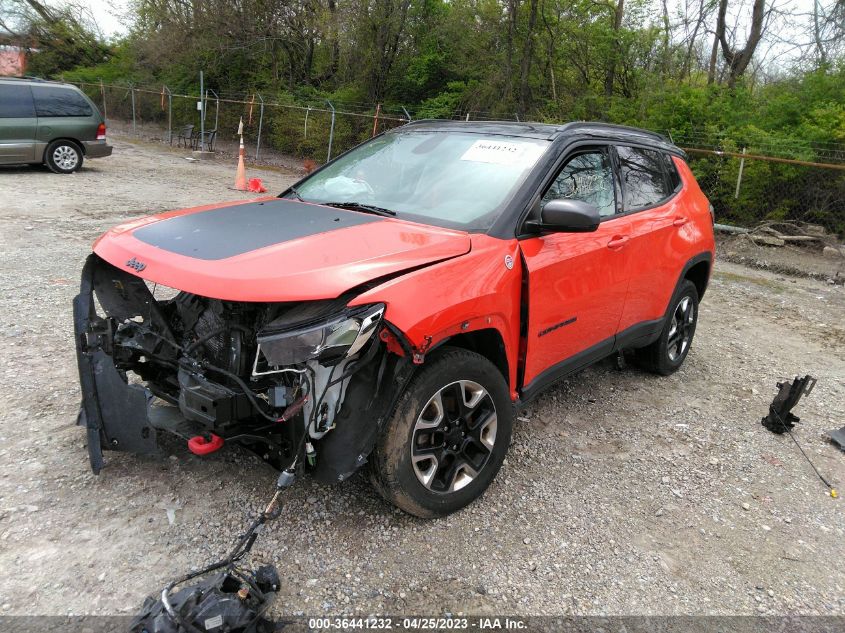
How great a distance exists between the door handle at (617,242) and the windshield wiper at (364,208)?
4.50 feet

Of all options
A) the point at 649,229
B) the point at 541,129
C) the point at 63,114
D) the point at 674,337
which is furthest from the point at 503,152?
the point at 63,114

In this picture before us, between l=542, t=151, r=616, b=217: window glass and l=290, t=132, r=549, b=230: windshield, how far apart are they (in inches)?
8.1

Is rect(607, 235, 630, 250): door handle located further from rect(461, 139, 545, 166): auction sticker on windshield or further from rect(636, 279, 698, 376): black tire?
rect(636, 279, 698, 376): black tire

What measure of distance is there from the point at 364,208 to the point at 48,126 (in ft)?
39.1

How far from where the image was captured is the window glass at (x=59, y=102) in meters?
12.3

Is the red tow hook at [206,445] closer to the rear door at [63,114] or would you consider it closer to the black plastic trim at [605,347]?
the black plastic trim at [605,347]

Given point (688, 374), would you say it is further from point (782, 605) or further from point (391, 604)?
point (391, 604)

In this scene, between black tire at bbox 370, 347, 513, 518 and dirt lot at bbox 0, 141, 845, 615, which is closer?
dirt lot at bbox 0, 141, 845, 615

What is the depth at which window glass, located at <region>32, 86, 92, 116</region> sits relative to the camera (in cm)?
1227

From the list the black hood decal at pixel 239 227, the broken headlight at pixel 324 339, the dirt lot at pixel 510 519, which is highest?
the black hood decal at pixel 239 227

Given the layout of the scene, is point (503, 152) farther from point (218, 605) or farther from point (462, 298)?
point (218, 605)

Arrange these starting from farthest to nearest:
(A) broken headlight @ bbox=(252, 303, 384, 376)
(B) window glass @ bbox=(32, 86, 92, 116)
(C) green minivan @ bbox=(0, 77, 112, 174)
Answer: (B) window glass @ bbox=(32, 86, 92, 116), (C) green minivan @ bbox=(0, 77, 112, 174), (A) broken headlight @ bbox=(252, 303, 384, 376)

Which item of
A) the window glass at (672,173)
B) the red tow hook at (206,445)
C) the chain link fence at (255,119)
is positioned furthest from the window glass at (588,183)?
the chain link fence at (255,119)

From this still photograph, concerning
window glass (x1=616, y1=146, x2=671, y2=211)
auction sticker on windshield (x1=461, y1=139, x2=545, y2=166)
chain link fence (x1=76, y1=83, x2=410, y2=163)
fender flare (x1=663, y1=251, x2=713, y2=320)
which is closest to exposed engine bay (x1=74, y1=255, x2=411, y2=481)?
auction sticker on windshield (x1=461, y1=139, x2=545, y2=166)
